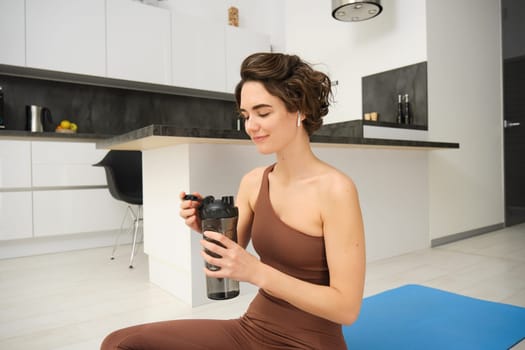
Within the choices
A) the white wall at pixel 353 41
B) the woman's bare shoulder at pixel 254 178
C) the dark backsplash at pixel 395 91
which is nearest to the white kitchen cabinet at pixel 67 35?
the white wall at pixel 353 41

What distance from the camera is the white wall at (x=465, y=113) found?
3.63m

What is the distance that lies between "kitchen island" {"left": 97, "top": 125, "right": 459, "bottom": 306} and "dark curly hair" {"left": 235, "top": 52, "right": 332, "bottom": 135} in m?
0.90

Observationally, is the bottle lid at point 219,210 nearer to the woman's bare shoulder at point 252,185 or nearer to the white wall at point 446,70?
the woman's bare shoulder at point 252,185

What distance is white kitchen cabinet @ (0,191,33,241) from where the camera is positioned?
3354 millimetres

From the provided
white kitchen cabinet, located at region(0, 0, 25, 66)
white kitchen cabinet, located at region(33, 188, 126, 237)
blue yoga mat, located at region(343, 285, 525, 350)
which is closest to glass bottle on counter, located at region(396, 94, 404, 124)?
blue yoga mat, located at region(343, 285, 525, 350)

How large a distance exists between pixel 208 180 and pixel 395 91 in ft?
8.15

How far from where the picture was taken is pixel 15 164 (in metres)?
3.40

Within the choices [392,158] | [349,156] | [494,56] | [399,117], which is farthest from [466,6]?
[349,156]

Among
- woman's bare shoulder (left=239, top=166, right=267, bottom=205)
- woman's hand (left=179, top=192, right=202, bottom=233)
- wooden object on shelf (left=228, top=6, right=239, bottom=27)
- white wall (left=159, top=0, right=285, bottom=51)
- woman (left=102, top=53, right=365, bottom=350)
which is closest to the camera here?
woman (left=102, top=53, right=365, bottom=350)

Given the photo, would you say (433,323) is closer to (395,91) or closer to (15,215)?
(395,91)

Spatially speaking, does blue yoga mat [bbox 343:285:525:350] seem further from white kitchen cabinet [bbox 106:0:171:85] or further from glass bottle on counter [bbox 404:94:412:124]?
white kitchen cabinet [bbox 106:0:171:85]

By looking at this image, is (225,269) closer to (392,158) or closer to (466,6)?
(392,158)

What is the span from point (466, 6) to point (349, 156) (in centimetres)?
240

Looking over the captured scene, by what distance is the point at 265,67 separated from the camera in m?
0.89
